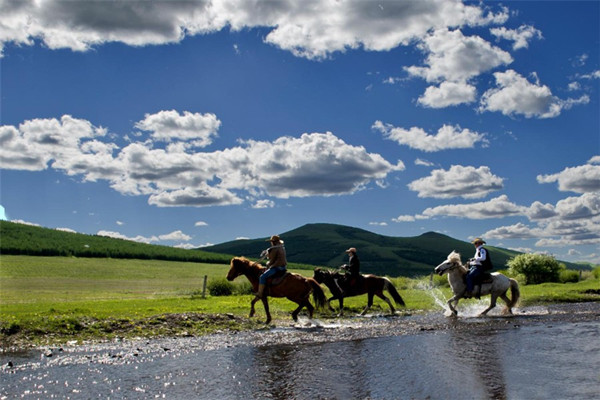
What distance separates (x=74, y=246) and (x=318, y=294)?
3698 inches

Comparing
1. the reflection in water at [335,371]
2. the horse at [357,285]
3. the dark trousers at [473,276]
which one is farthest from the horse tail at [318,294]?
the dark trousers at [473,276]

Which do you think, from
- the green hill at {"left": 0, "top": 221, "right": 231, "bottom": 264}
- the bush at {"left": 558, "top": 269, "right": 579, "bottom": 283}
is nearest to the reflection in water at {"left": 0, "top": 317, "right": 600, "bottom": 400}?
the bush at {"left": 558, "top": 269, "right": 579, "bottom": 283}

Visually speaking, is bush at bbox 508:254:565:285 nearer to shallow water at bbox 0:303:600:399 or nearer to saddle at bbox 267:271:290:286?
shallow water at bbox 0:303:600:399

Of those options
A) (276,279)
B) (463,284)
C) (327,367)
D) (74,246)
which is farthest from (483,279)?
(74,246)

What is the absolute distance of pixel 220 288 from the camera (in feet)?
115

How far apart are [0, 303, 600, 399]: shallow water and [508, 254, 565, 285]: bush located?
3128cm

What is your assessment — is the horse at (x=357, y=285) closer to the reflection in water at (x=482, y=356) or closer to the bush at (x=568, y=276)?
the reflection in water at (x=482, y=356)

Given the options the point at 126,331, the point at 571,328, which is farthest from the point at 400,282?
the point at 126,331

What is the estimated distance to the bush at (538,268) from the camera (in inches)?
1722

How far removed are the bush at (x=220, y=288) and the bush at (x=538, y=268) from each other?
2779cm

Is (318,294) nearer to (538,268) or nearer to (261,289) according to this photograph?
(261,289)

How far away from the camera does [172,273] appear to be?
268 feet

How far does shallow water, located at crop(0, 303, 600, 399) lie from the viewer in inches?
329

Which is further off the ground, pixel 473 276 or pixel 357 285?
pixel 473 276
